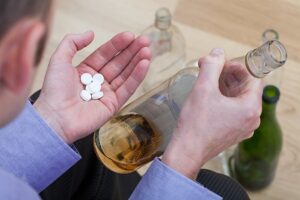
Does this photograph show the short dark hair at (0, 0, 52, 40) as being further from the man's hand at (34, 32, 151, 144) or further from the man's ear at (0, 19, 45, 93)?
the man's hand at (34, 32, 151, 144)

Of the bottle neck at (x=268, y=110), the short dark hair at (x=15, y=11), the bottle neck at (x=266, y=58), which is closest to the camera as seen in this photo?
the short dark hair at (x=15, y=11)

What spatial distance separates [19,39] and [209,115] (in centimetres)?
30

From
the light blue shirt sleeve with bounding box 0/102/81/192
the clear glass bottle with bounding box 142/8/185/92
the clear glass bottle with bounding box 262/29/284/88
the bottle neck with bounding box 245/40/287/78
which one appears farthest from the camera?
the clear glass bottle with bounding box 142/8/185/92

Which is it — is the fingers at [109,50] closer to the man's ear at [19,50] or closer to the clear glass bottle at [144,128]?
the clear glass bottle at [144,128]

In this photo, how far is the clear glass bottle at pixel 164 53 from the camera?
1.04 meters

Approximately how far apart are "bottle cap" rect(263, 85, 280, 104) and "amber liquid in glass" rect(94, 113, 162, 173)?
19cm

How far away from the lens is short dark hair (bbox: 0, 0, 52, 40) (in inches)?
13.5

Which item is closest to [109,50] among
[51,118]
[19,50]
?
[51,118]

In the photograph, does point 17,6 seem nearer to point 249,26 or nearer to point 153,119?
point 153,119

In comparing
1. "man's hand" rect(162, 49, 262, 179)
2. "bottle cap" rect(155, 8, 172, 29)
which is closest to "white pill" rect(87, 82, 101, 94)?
"man's hand" rect(162, 49, 262, 179)

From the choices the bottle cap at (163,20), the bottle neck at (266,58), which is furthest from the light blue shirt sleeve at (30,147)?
the bottle cap at (163,20)

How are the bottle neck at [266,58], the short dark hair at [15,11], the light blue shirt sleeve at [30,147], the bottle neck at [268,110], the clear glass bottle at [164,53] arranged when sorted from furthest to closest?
the clear glass bottle at [164,53] < the bottle neck at [268,110] < the light blue shirt sleeve at [30,147] < the bottle neck at [266,58] < the short dark hair at [15,11]

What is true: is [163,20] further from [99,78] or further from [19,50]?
[19,50]

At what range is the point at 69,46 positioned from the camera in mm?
717
